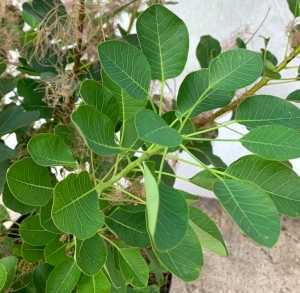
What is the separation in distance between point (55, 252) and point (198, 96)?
26 centimetres

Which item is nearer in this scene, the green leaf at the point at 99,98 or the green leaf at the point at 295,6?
the green leaf at the point at 99,98

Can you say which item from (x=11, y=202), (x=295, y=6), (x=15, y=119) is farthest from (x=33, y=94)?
(x=295, y=6)

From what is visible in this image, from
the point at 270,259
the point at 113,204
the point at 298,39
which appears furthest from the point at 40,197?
the point at 270,259

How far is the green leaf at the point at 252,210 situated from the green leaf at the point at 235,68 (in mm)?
90

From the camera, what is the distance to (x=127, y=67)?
1.40ft

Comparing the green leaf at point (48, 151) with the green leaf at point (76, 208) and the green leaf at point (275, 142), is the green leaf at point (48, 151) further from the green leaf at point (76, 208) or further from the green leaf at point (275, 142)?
the green leaf at point (275, 142)

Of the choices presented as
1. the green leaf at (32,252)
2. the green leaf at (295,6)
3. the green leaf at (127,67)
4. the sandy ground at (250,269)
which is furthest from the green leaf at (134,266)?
the sandy ground at (250,269)

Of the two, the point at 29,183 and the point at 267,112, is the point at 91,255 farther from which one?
the point at 267,112

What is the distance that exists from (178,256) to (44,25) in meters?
0.32

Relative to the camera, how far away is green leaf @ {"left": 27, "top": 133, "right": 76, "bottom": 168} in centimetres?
44

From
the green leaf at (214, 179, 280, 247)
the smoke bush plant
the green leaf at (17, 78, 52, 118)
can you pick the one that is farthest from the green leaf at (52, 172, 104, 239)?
the green leaf at (17, 78, 52, 118)

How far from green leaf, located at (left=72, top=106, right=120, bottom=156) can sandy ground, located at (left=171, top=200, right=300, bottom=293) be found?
807 millimetres

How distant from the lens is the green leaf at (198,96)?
0.44m

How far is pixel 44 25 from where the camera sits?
Answer: 1.88 ft
